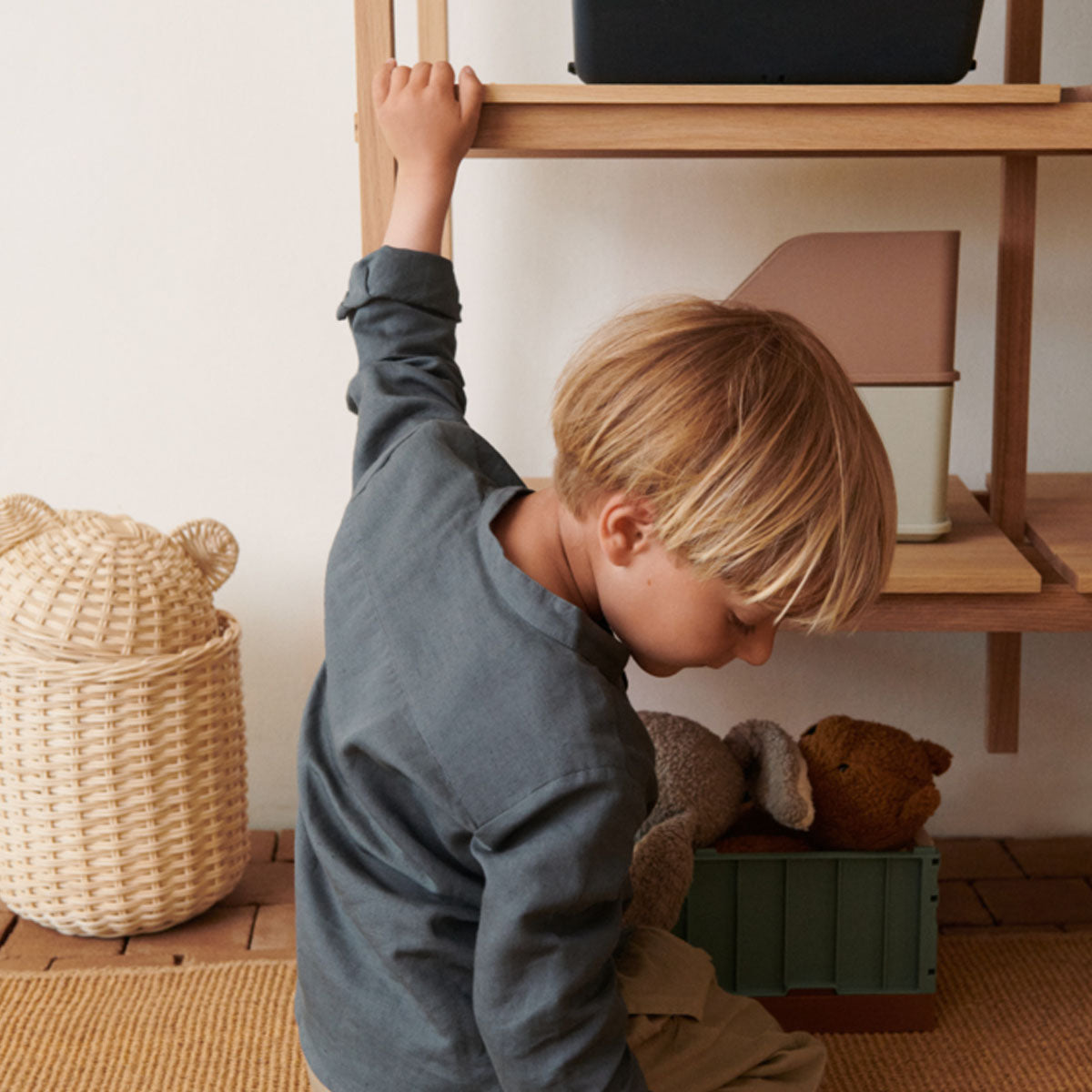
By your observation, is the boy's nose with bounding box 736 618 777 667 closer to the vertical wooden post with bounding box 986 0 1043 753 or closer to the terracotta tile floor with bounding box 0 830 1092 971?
the vertical wooden post with bounding box 986 0 1043 753

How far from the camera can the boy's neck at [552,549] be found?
829mm

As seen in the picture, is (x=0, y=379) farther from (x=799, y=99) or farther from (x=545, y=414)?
(x=799, y=99)

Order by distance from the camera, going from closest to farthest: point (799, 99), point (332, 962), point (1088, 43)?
1. point (332, 962)
2. point (799, 99)
3. point (1088, 43)

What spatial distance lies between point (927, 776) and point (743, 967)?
0.89 feet

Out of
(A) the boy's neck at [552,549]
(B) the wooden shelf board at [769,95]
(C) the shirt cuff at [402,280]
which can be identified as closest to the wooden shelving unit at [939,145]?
(B) the wooden shelf board at [769,95]

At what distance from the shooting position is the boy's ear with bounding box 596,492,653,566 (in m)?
0.78

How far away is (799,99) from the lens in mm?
1075

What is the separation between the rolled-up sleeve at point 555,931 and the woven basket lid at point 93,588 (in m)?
0.79

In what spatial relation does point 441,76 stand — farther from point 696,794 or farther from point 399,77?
point 696,794

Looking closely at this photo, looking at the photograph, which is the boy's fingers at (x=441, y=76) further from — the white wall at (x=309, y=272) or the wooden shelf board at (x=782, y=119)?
the white wall at (x=309, y=272)

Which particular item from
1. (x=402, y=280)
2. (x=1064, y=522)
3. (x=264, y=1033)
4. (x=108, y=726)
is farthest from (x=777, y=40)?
(x=264, y=1033)

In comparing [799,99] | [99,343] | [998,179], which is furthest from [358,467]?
[998,179]

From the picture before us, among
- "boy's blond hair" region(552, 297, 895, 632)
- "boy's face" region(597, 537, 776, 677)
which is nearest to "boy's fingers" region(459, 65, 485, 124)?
"boy's blond hair" region(552, 297, 895, 632)

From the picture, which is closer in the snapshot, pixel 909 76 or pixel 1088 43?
pixel 909 76
